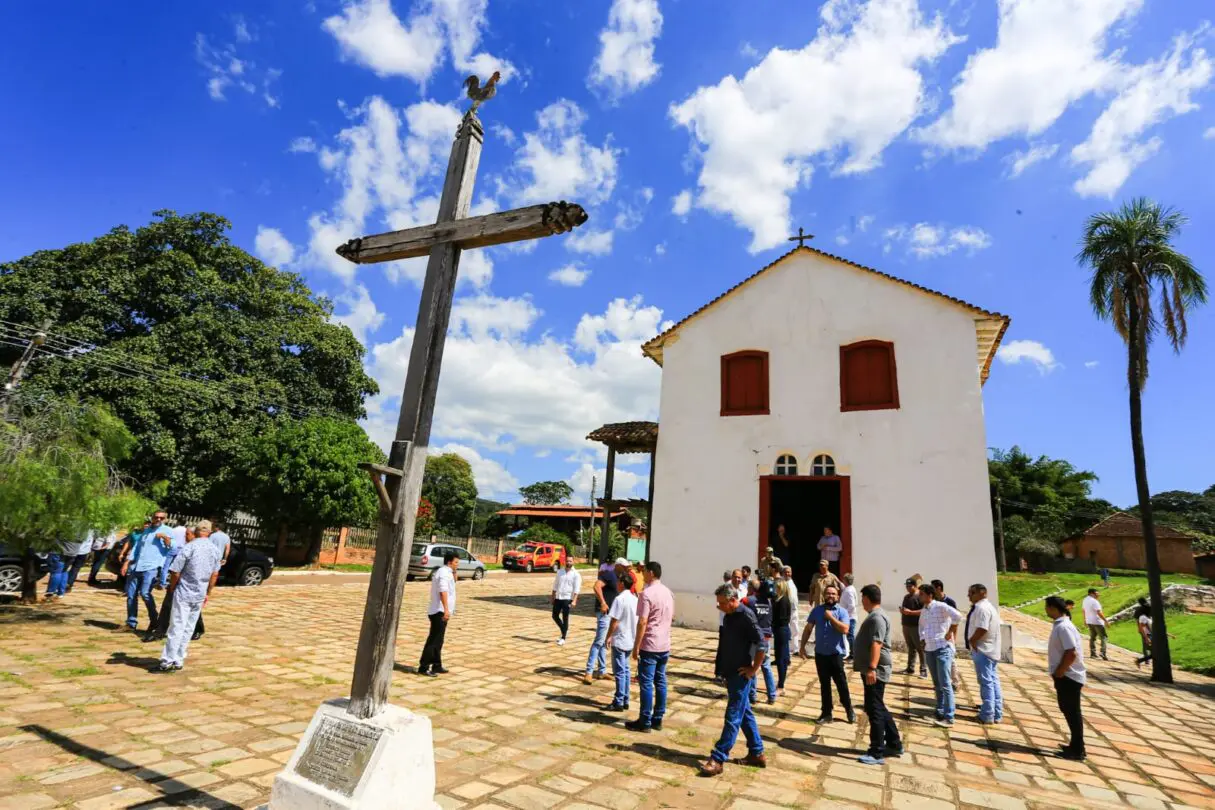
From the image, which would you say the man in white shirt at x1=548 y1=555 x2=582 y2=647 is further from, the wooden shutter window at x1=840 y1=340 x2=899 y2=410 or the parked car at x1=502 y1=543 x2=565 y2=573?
the parked car at x1=502 y1=543 x2=565 y2=573

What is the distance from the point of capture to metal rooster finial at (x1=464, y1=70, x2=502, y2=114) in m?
4.64

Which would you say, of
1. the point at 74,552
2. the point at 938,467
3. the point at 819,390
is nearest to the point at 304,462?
the point at 74,552

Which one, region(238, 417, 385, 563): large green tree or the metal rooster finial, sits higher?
the metal rooster finial

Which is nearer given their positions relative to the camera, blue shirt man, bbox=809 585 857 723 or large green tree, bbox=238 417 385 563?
blue shirt man, bbox=809 585 857 723

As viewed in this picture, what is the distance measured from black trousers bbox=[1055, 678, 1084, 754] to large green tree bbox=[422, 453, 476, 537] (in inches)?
1802

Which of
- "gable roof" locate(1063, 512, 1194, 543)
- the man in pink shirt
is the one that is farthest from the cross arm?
"gable roof" locate(1063, 512, 1194, 543)

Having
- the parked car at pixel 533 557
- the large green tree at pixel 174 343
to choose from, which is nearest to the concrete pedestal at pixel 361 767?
the large green tree at pixel 174 343

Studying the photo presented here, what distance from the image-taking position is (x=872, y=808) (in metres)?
4.28

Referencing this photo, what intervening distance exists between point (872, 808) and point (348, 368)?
2888 centimetres

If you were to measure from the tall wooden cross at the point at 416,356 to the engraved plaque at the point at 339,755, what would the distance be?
0.14m

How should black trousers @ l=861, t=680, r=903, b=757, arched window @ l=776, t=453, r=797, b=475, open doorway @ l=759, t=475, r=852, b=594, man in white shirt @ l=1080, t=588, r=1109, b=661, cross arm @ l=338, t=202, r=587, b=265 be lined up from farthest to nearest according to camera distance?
open doorway @ l=759, t=475, r=852, b=594 → arched window @ l=776, t=453, r=797, b=475 → man in white shirt @ l=1080, t=588, r=1109, b=661 → black trousers @ l=861, t=680, r=903, b=757 → cross arm @ l=338, t=202, r=587, b=265

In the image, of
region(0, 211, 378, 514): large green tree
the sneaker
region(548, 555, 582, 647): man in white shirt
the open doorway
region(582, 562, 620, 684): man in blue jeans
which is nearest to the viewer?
the sneaker

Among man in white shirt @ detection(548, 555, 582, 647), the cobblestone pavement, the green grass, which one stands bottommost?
the cobblestone pavement

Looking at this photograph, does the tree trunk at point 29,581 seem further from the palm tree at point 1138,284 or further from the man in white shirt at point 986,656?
the palm tree at point 1138,284
